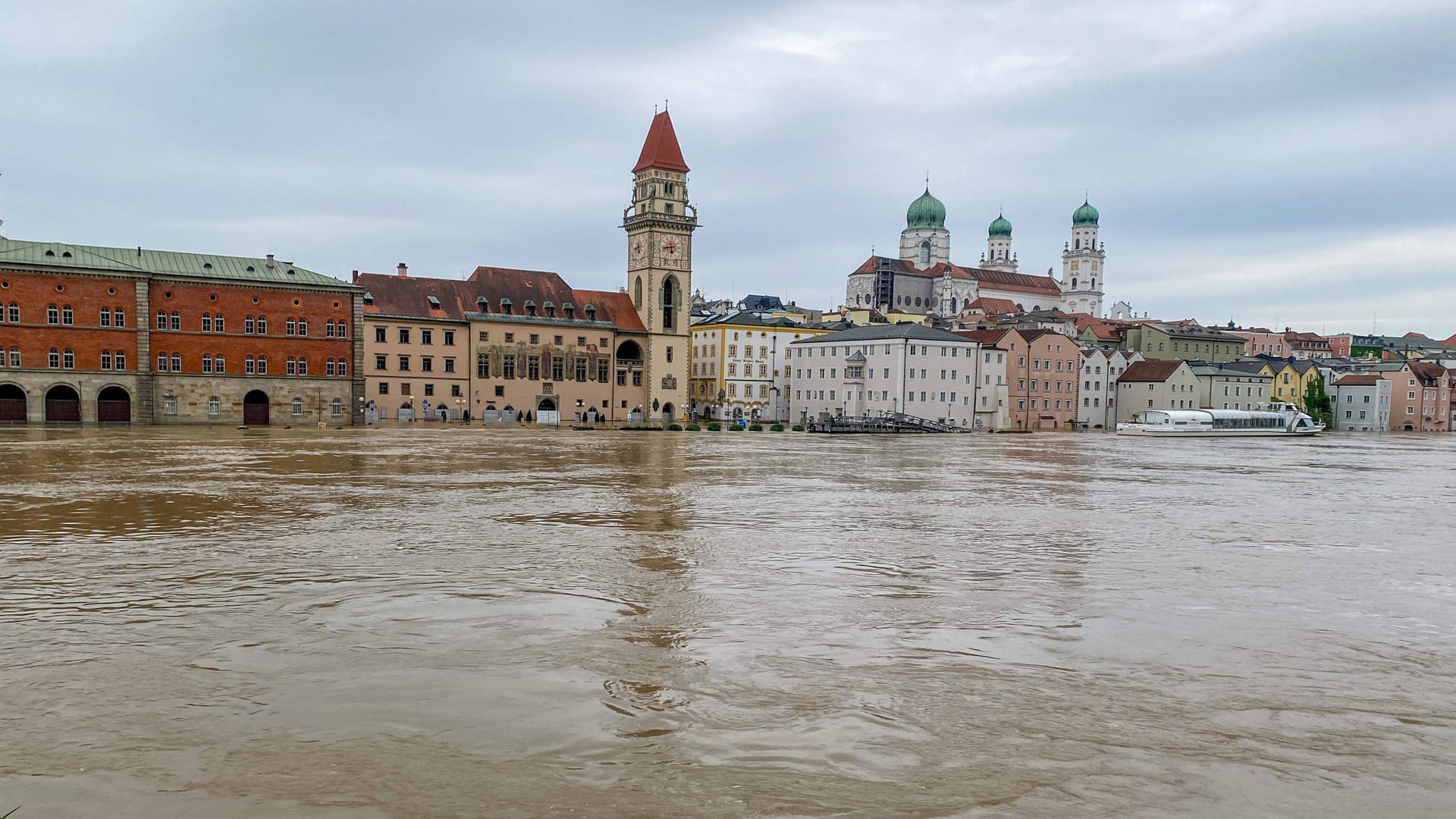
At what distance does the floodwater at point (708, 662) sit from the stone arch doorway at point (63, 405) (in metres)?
53.5

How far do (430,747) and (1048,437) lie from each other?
7877 centimetres

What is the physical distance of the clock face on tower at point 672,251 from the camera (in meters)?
97.8

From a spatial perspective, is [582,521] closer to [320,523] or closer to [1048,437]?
[320,523]

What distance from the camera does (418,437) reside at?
57.3m

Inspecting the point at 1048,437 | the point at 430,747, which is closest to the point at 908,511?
the point at 430,747

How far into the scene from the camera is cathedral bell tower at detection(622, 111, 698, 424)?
320ft

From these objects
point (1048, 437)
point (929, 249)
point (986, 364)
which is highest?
point (929, 249)

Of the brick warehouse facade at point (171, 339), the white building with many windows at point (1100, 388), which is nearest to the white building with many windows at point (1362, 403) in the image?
the white building with many windows at point (1100, 388)

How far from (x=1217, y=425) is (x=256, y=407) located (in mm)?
86775

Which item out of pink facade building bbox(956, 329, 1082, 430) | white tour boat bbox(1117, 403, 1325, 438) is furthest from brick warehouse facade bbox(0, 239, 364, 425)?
white tour boat bbox(1117, 403, 1325, 438)

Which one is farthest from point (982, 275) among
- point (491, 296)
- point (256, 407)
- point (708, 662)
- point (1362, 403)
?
point (708, 662)

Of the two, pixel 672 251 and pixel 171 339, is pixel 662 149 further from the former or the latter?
pixel 171 339

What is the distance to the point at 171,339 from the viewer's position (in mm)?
71812

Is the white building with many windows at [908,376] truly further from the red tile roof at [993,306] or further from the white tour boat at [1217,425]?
the red tile roof at [993,306]
